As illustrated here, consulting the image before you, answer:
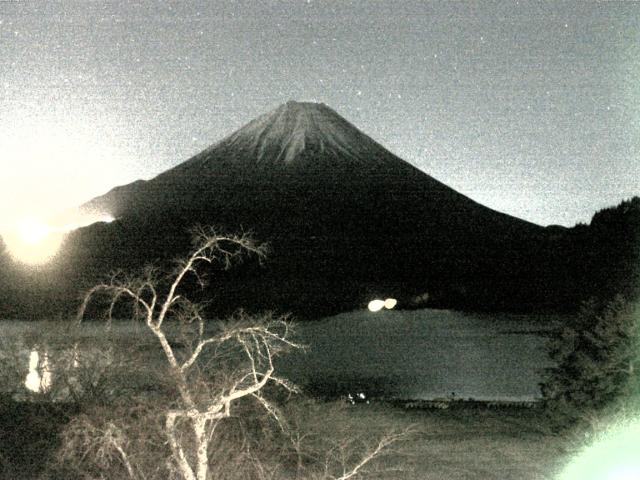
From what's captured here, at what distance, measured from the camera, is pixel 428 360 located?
45.0 m

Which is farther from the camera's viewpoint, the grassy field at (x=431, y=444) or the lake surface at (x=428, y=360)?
the lake surface at (x=428, y=360)

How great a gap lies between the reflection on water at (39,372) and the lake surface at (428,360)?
6599 millimetres

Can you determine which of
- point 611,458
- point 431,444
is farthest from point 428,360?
point 611,458

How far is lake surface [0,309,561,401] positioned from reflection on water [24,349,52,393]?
0.10 feet

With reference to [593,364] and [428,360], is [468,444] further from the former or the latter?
[428,360]

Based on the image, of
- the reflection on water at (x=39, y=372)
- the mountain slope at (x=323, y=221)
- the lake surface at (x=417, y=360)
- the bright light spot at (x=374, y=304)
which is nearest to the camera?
the reflection on water at (x=39, y=372)

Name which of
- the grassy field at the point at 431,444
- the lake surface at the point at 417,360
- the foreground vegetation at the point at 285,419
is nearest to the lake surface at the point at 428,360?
the lake surface at the point at 417,360

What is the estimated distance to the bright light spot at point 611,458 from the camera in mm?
13664

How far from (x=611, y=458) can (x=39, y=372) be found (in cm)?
1004

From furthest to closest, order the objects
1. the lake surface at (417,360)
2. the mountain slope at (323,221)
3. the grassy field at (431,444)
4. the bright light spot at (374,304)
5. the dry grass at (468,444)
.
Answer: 1. the mountain slope at (323,221)
2. the lake surface at (417,360)
3. the bright light spot at (374,304)
4. the dry grass at (468,444)
5. the grassy field at (431,444)

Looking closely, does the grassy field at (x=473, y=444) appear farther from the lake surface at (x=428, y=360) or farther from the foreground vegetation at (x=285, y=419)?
the lake surface at (x=428, y=360)

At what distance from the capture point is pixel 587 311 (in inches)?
683

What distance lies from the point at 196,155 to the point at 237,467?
164 meters

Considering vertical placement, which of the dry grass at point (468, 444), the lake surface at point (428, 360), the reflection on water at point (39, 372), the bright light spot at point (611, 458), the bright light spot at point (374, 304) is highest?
the bright light spot at point (374, 304)
